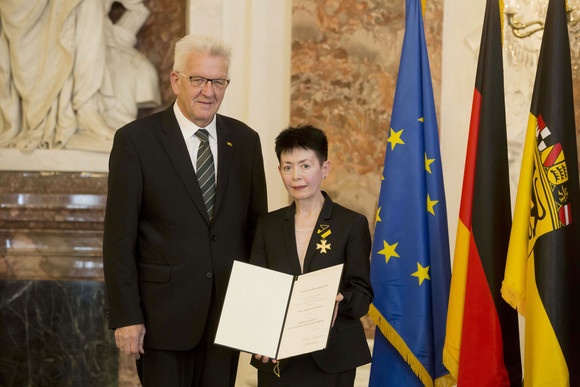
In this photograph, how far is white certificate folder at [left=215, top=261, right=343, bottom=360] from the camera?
2.49 meters

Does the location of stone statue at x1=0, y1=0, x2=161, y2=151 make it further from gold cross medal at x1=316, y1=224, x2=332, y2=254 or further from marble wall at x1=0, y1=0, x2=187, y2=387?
gold cross medal at x1=316, y1=224, x2=332, y2=254

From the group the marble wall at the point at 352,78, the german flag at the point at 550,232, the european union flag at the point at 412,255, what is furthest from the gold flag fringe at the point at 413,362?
the marble wall at the point at 352,78

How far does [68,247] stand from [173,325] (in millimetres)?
1854

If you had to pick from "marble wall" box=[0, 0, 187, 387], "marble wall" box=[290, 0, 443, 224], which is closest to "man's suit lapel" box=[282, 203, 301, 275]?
"marble wall" box=[290, 0, 443, 224]

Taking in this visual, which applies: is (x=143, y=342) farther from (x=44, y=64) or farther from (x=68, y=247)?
(x=44, y=64)

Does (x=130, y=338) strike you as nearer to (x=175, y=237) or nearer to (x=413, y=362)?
(x=175, y=237)

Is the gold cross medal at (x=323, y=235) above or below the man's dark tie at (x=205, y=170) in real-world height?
below

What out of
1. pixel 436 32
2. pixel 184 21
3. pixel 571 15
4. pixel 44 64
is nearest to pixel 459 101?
pixel 436 32

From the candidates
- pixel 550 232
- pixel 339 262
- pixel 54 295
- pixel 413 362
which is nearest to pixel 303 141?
pixel 339 262

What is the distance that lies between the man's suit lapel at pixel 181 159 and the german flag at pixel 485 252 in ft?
3.98

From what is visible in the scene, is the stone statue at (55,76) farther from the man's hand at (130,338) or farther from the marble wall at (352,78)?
the man's hand at (130,338)

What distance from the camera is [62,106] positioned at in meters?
4.68

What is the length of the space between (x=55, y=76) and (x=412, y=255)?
2.68 meters

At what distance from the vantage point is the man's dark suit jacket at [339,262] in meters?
2.69
